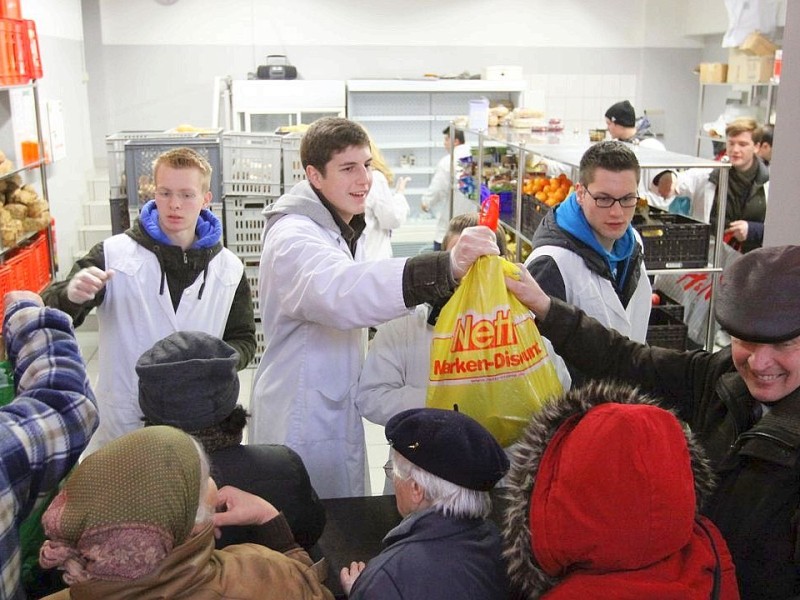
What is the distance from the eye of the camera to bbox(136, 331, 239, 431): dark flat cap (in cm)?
169

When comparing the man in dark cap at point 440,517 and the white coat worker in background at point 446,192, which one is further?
the white coat worker in background at point 446,192

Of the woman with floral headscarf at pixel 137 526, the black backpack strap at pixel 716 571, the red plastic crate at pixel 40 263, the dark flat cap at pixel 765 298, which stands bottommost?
the red plastic crate at pixel 40 263

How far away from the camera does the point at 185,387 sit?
169 cm

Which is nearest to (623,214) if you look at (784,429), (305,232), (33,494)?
(305,232)

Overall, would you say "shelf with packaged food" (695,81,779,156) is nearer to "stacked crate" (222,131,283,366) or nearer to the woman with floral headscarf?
"stacked crate" (222,131,283,366)

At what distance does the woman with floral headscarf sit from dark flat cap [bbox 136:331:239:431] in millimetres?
414

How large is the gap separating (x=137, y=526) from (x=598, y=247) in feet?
6.01

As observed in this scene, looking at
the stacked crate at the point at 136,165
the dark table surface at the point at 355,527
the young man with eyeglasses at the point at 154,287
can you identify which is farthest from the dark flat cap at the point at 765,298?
the stacked crate at the point at 136,165

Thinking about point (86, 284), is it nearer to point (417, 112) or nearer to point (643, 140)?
point (643, 140)

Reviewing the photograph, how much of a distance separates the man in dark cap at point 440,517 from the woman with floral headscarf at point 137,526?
0.28m

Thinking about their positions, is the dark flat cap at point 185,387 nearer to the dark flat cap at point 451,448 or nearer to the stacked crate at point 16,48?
the dark flat cap at point 451,448

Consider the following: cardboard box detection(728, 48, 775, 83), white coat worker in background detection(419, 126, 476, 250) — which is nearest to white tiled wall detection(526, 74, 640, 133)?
cardboard box detection(728, 48, 775, 83)

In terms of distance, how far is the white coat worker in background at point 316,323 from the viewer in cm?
221

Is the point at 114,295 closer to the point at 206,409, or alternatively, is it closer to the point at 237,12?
the point at 206,409
